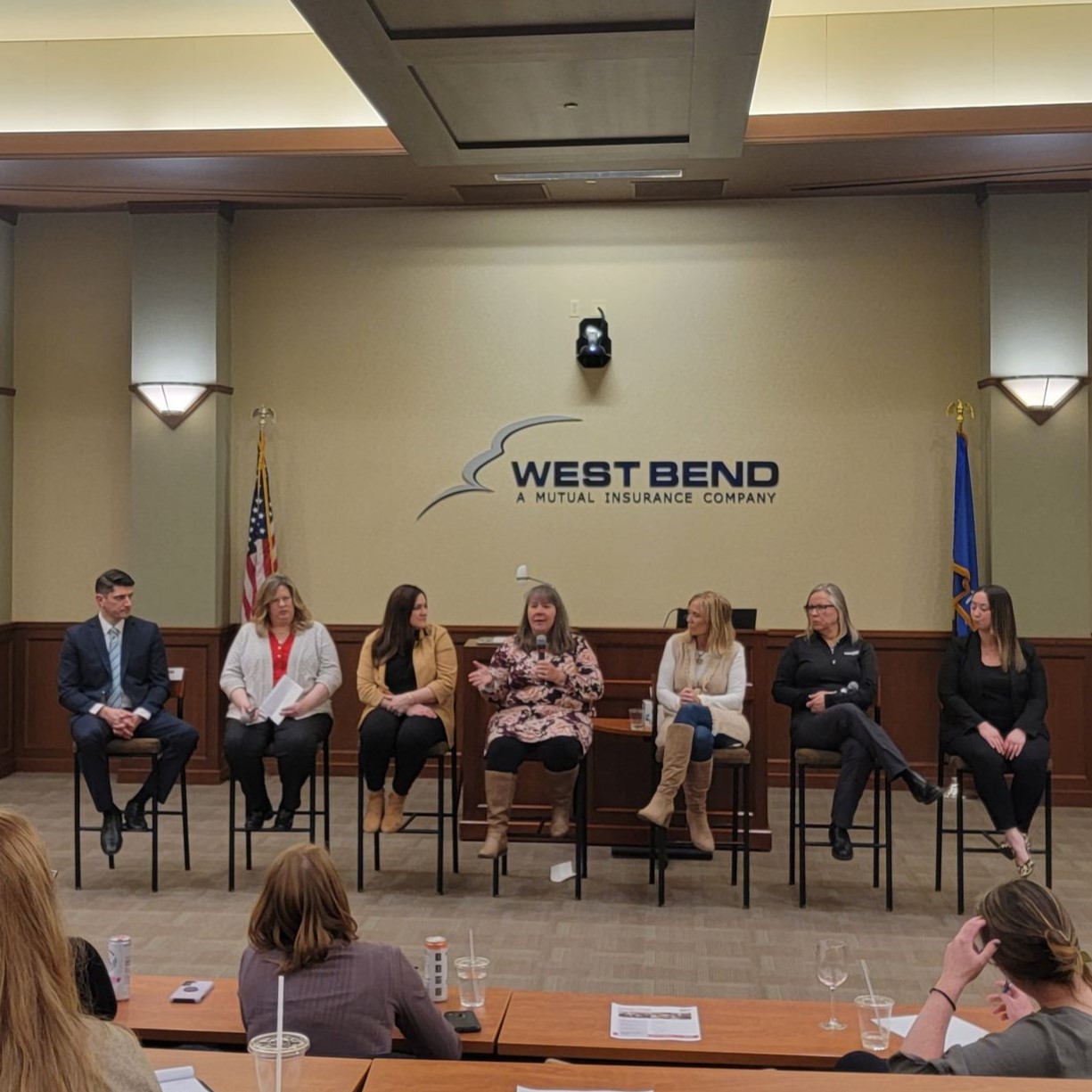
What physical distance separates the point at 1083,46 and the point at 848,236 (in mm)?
1671

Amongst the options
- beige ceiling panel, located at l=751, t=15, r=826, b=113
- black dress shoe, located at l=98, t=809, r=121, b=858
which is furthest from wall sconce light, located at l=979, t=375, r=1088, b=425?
black dress shoe, located at l=98, t=809, r=121, b=858

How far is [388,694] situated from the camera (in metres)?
5.88

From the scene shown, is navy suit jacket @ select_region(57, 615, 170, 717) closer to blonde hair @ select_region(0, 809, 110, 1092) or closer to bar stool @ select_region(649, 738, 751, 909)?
bar stool @ select_region(649, 738, 751, 909)

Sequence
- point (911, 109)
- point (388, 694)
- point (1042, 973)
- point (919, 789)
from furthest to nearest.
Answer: point (911, 109), point (388, 694), point (919, 789), point (1042, 973)

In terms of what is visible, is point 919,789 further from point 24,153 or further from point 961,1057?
point 24,153

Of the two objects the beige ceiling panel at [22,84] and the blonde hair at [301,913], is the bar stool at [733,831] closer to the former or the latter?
the blonde hair at [301,913]

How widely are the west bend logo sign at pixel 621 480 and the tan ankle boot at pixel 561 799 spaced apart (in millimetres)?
2701

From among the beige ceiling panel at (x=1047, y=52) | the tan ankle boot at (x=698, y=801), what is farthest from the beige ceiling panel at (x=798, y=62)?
the tan ankle boot at (x=698, y=801)

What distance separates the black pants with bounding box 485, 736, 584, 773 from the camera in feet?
18.1

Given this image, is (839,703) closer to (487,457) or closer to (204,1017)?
(487,457)

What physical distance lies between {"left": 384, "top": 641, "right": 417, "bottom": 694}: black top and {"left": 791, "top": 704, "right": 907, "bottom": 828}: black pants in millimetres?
1847

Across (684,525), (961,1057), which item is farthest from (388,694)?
(961,1057)

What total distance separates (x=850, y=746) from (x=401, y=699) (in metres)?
2.07

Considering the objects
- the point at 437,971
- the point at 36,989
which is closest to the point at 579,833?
the point at 437,971
